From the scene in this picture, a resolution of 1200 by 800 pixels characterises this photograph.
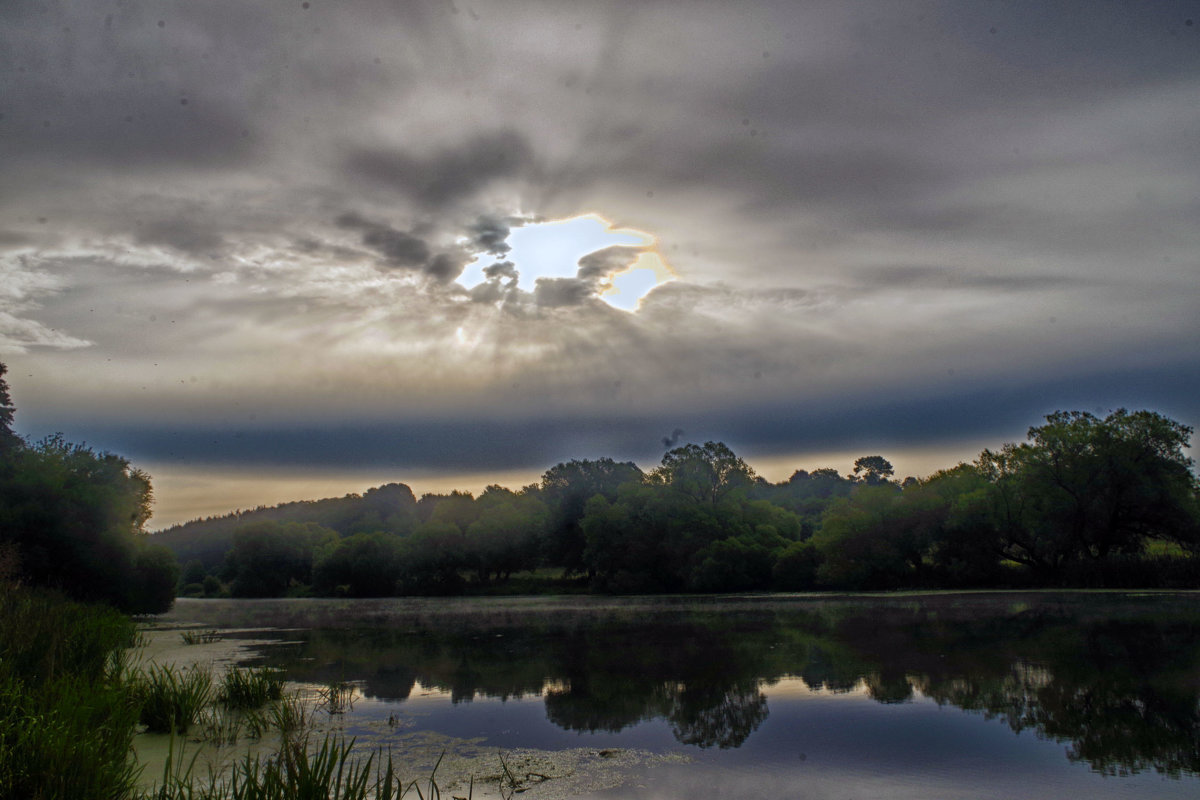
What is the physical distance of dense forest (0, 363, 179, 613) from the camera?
124 feet

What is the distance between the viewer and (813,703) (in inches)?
→ 606

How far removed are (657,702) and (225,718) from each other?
25.3 feet

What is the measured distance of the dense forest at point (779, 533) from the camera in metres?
51.7

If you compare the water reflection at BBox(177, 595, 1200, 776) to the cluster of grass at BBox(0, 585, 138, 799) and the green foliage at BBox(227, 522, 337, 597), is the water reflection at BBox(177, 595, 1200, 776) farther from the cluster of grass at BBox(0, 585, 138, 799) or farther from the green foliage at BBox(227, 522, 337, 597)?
the green foliage at BBox(227, 522, 337, 597)

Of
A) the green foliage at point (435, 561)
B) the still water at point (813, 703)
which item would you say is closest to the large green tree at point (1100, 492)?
the still water at point (813, 703)

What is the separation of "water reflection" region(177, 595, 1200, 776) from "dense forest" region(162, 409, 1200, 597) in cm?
1527

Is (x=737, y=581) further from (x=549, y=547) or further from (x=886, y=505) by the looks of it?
(x=549, y=547)

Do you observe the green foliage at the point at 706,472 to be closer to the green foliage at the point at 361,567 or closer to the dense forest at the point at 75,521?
the green foliage at the point at 361,567

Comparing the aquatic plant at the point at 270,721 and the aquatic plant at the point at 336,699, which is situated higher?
the aquatic plant at the point at 270,721

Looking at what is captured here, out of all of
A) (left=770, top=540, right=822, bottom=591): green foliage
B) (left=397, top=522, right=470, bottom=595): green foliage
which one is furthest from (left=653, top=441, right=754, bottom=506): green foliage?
(left=397, top=522, right=470, bottom=595): green foliage

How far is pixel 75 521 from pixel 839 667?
1488 inches

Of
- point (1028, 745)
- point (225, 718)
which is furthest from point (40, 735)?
point (1028, 745)

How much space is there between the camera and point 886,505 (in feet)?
208

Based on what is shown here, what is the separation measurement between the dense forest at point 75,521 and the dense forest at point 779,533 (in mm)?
9010
